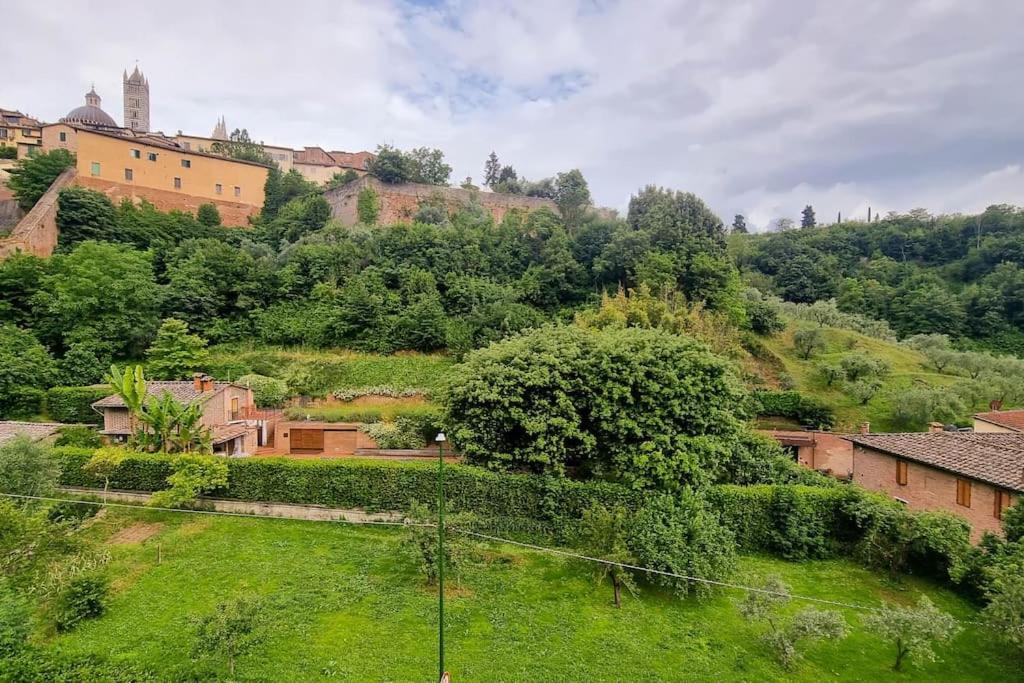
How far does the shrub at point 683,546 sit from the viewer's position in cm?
1285

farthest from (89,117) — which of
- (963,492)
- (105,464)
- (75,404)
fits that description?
(963,492)

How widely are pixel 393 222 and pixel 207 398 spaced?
1151 inches

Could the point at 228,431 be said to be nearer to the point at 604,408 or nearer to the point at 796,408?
the point at 604,408

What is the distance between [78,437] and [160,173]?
33655 mm

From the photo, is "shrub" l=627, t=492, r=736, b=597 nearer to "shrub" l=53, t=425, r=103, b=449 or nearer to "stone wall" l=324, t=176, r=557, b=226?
"shrub" l=53, t=425, r=103, b=449

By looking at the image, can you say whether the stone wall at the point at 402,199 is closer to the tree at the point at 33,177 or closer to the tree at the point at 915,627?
the tree at the point at 33,177

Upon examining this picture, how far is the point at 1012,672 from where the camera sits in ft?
34.3

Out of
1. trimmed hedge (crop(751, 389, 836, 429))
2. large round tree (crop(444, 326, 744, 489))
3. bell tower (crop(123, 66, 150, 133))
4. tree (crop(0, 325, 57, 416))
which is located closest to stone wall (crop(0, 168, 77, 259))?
tree (crop(0, 325, 57, 416))

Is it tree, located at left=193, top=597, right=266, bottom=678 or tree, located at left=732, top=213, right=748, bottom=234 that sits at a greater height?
tree, located at left=732, top=213, right=748, bottom=234

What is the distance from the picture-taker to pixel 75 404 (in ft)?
82.2

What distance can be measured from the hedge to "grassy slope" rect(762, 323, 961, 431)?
39.9 metres

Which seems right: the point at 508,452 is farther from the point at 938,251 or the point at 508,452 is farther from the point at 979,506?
the point at 938,251

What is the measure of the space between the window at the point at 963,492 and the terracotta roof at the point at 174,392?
27750mm

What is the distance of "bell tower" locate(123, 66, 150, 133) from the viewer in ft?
312
